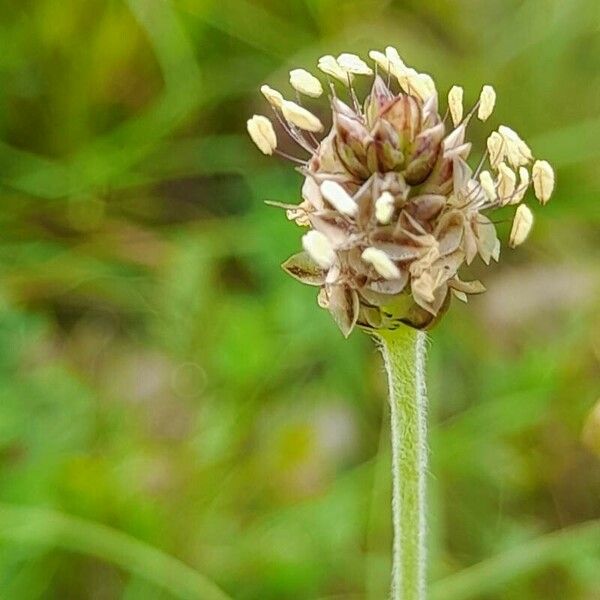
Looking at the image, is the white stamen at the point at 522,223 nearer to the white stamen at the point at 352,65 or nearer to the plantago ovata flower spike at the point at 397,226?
the plantago ovata flower spike at the point at 397,226

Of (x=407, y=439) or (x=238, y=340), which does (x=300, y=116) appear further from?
(x=238, y=340)

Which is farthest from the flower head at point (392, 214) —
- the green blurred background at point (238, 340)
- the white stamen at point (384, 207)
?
the green blurred background at point (238, 340)

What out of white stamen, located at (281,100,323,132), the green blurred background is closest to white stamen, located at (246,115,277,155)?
white stamen, located at (281,100,323,132)

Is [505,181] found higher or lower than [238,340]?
lower

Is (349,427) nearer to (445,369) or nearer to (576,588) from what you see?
(445,369)

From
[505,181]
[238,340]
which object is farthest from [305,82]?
[238,340]
